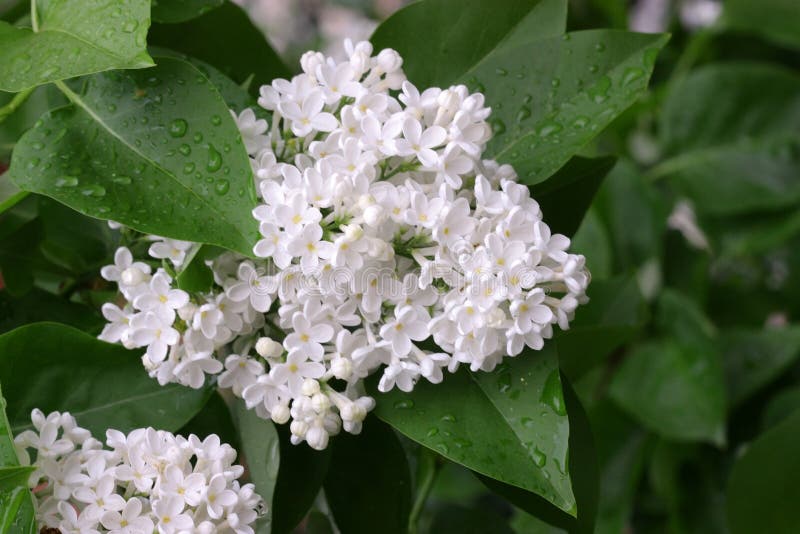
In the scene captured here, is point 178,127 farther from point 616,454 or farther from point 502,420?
point 616,454

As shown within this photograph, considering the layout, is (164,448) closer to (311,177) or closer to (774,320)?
(311,177)

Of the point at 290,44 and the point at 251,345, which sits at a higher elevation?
the point at 251,345

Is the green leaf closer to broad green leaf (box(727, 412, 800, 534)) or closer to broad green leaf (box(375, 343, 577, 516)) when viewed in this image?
broad green leaf (box(375, 343, 577, 516))

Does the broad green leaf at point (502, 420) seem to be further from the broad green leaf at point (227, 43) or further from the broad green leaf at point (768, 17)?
the broad green leaf at point (768, 17)

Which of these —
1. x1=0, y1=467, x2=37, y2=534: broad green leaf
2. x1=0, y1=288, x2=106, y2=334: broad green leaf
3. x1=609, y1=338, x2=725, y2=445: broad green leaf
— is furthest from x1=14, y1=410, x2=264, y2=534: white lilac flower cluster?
x1=609, y1=338, x2=725, y2=445: broad green leaf

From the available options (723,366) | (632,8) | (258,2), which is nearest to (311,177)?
(723,366)

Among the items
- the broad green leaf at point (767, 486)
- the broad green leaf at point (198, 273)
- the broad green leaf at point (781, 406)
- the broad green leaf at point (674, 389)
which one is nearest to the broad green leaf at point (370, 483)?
the broad green leaf at point (198, 273)
